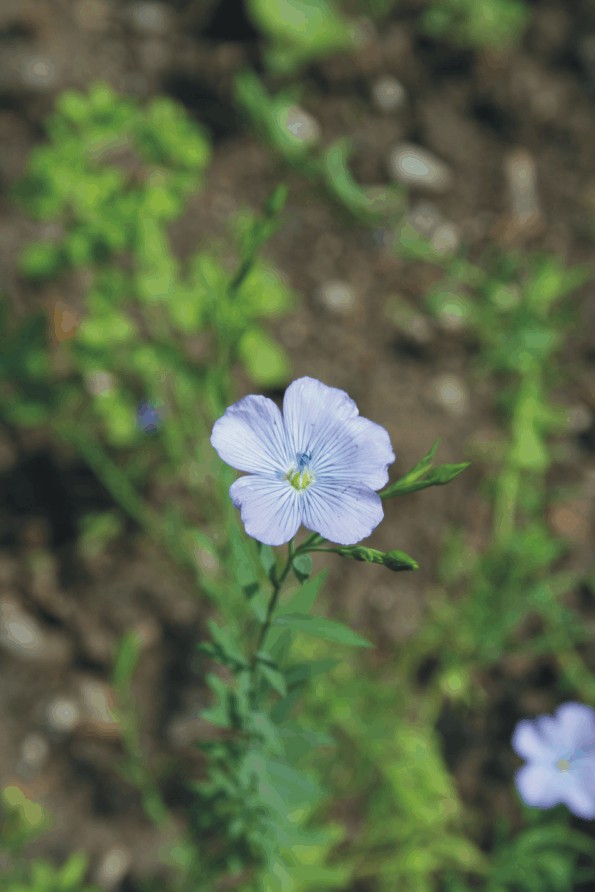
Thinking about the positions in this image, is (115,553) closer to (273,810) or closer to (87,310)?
(87,310)

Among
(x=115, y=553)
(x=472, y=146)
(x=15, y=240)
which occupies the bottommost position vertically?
(x=115, y=553)

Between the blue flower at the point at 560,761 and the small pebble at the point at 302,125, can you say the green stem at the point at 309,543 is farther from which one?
the small pebble at the point at 302,125

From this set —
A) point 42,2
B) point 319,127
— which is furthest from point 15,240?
point 319,127

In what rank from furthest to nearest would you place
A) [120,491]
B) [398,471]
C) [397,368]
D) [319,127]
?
[319,127]
[397,368]
[398,471]
[120,491]

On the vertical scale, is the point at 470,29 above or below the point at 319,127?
above

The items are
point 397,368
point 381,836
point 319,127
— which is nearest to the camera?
point 381,836

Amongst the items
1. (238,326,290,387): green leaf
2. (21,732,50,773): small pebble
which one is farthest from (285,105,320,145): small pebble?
(21,732,50,773): small pebble
